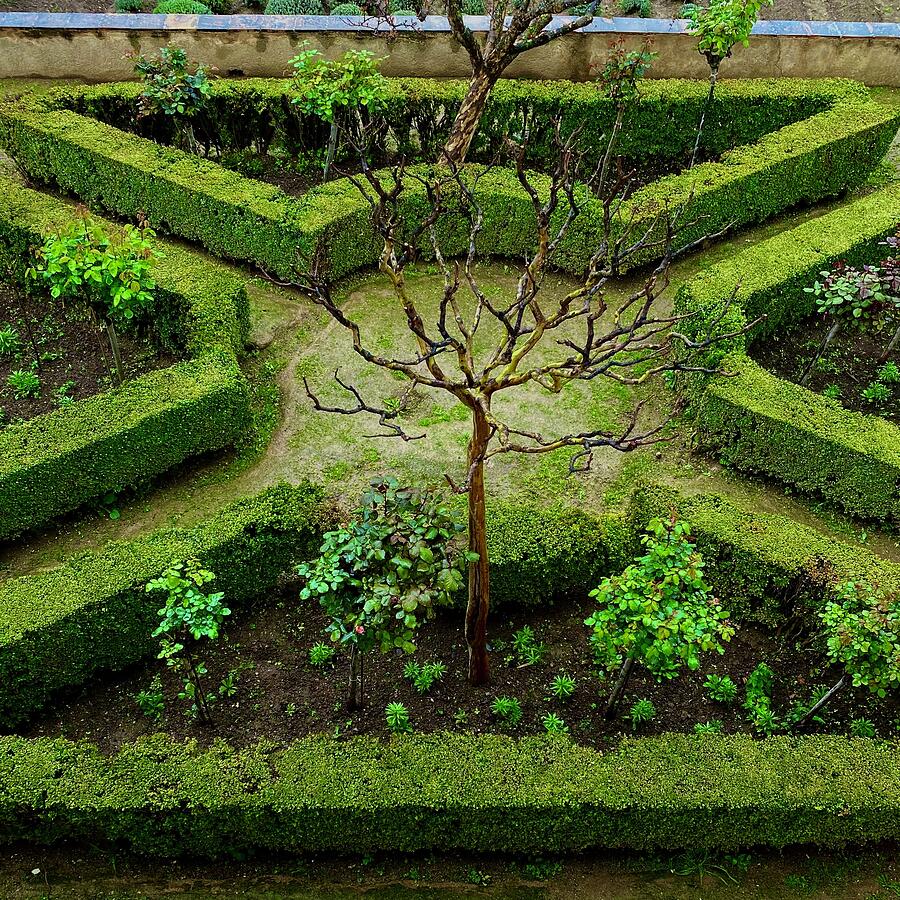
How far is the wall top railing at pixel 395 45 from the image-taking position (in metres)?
16.6

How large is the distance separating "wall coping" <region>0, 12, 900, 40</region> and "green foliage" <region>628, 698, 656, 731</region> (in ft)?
43.2

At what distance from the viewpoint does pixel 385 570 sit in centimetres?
745

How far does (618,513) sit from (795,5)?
18556 mm

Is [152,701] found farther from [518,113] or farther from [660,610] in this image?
[518,113]

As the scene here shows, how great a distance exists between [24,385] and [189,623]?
17.9 ft

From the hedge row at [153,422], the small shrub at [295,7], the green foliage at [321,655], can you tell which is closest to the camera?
the green foliage at [321,655]

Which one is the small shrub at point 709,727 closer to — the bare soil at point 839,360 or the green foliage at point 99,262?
the bare soil at point 839,360

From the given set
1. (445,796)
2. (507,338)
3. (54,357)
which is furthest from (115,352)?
(445,796)

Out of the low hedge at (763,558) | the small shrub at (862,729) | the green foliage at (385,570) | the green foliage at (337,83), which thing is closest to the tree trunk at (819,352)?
the low hedge at (763,558)

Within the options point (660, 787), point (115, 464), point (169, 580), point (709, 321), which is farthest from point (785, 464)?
point (115, 464)

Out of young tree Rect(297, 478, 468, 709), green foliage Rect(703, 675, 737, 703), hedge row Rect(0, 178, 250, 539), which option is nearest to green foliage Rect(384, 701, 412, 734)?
young tree Rect(297, 478, 468, 709)

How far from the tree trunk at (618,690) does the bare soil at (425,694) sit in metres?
0.12

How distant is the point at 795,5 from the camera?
73.8 ft

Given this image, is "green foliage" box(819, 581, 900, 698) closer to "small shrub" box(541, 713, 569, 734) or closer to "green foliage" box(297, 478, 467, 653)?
"small shrub" box(541, 713, 569, 734)
